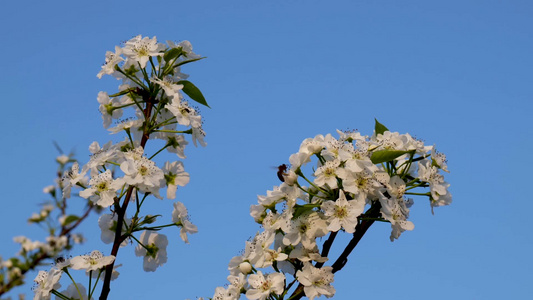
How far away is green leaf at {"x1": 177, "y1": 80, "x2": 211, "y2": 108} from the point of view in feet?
13.7

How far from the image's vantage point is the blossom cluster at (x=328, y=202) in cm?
335

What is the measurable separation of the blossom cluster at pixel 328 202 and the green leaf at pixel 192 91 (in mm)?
875

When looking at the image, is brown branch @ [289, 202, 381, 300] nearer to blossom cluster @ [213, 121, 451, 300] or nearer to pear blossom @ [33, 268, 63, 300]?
blossom cluster @ [213, 121, 451, 300]

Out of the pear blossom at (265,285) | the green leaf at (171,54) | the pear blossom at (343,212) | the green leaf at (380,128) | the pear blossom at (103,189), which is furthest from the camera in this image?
the green leaf at (171,54)

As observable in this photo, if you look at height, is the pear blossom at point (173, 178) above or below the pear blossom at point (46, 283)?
above

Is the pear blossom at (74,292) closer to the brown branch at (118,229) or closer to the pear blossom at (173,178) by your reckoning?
the brown branch at (118,229)

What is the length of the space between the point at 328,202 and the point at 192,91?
130cm

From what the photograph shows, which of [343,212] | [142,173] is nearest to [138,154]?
[142,173]

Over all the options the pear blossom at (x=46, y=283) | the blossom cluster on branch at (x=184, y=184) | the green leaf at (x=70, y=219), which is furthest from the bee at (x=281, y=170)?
the pear blossom at (x=46, y=283)

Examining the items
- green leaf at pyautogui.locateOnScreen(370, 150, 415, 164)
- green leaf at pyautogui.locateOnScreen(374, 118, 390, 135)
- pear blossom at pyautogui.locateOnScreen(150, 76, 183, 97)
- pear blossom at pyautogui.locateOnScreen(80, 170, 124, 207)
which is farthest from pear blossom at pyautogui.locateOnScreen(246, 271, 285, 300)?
pear blossom at pyautogui.locateOnScreen(150, 76, 183, 97)

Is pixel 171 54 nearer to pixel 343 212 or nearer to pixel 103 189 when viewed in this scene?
pixel 103 189

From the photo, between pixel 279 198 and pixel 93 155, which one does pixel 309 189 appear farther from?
pixel 93 155

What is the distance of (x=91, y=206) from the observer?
3.87 m

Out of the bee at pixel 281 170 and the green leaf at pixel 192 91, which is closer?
the bee at pixel 281 170
